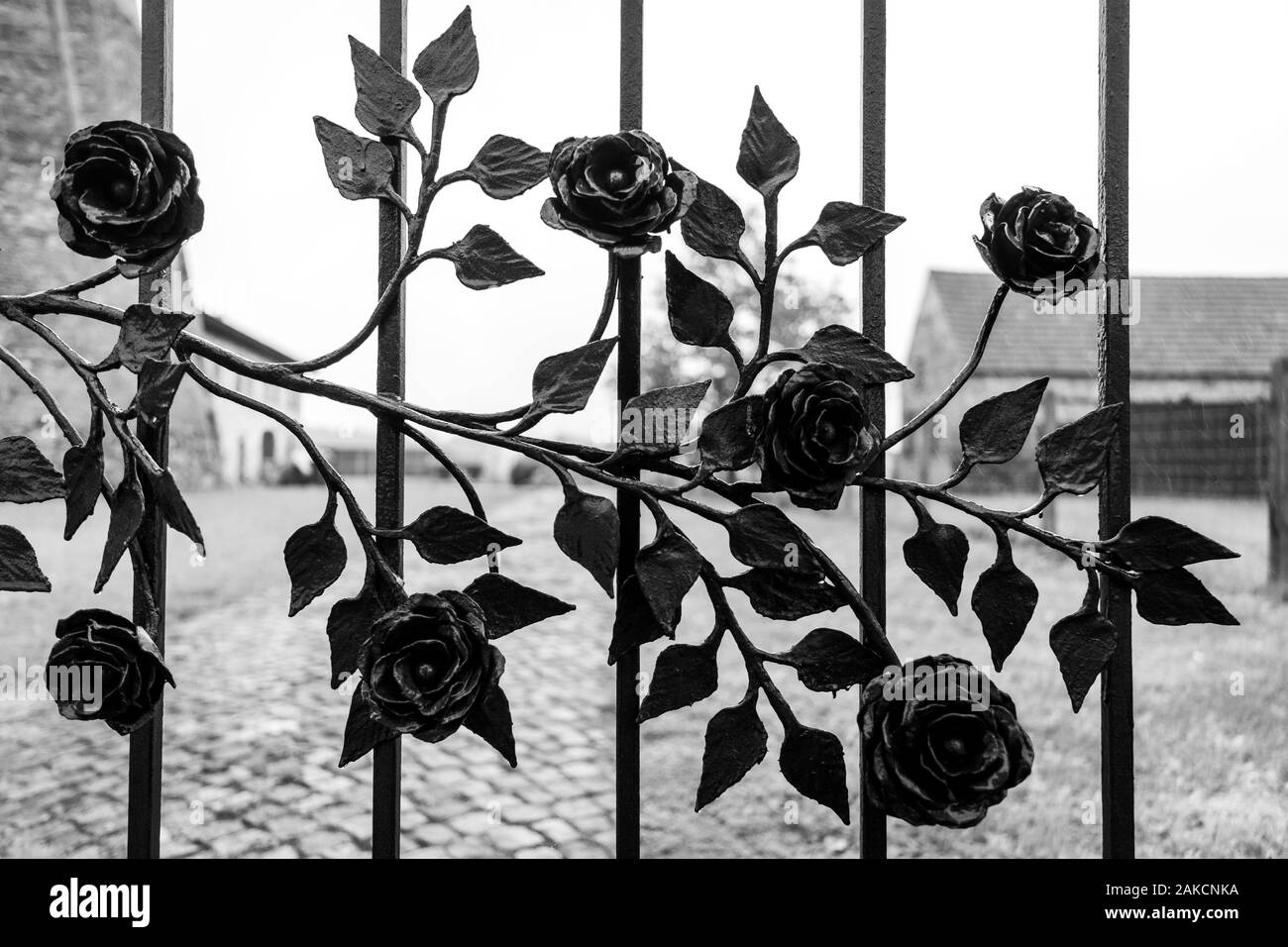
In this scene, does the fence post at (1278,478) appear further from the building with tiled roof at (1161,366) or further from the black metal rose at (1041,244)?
the black metal rose at (1041,244)

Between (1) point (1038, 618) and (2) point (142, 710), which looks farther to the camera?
(1) point (1038, 618)

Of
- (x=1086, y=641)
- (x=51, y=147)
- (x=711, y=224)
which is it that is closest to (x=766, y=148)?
(x=711, y=224)

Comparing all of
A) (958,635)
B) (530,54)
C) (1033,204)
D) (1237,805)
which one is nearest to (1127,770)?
(1033,204)

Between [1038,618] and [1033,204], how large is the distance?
4909 millimetres

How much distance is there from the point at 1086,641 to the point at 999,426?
0.25m

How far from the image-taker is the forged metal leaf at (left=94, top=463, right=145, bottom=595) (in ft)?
2.80

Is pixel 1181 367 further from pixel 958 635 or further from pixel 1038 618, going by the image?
pixel 958 635

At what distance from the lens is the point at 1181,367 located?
4812mm

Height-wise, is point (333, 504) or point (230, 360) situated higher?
point (230, 360)

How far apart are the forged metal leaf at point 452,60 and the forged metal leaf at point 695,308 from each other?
292mm

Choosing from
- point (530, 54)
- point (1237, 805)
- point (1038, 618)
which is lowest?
point (1237, 805)

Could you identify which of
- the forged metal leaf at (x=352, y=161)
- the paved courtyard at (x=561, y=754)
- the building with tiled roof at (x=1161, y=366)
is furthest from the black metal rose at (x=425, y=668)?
the building with tiled roof at (x=1161, y=366)

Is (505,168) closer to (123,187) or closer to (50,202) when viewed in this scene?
(123,187)

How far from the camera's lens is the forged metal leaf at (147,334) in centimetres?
85
